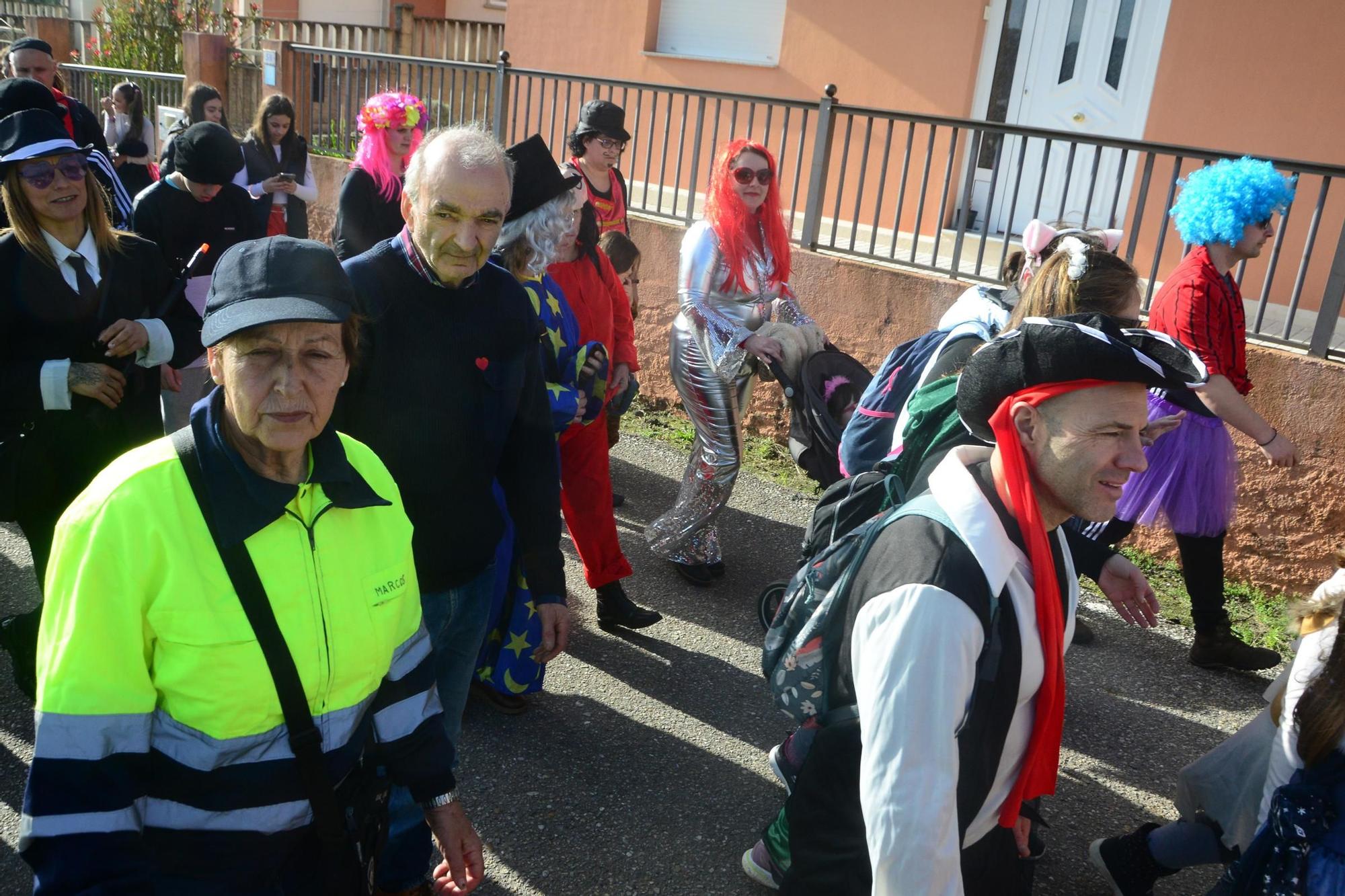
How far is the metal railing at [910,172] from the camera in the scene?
6105 mm

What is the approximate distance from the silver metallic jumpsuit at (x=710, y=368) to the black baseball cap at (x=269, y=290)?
3.23 m

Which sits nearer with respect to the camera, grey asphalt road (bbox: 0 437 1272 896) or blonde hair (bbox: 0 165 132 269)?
grey asphalt road (bbox: 0 437 1272 896)

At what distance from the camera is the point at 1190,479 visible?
178 inches

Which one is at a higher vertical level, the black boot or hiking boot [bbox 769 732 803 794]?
hiking boot [bbox 769 732 803 794]

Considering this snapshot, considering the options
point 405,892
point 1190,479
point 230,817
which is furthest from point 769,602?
point 230,817

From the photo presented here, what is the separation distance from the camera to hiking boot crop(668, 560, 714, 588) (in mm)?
5223

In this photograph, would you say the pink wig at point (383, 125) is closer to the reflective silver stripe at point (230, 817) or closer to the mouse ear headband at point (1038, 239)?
the mouse ear headband at point (1038, 239)

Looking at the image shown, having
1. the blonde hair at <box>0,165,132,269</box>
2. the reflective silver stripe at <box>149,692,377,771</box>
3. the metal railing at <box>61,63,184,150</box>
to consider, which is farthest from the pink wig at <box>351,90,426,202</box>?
the metal railing at <box>61,63,184,150</box>

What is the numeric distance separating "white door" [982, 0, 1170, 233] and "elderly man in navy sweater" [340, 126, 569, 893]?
20.9ft

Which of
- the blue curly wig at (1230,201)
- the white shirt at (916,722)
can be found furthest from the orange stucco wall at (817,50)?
the white shirt at (916,722)

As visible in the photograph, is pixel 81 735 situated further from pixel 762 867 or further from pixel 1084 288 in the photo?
pixel 1084 288

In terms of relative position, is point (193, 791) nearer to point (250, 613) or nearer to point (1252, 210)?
point (250, 613)

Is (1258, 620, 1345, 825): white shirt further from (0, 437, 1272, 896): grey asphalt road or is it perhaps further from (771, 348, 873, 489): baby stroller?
(771, 348, 873, 489): baby stroller

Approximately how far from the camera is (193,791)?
1.76 metres
